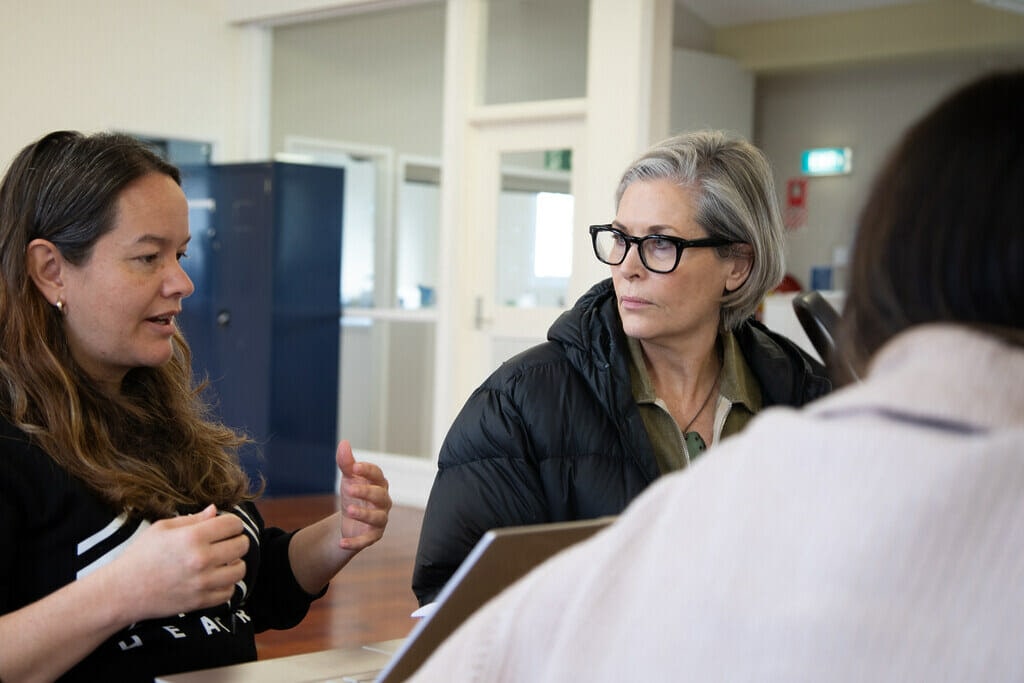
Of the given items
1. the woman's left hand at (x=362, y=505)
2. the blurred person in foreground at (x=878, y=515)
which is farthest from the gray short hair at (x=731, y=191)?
the blurred person in foreground at (x=878, y=515)

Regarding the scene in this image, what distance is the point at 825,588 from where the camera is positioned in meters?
0.69

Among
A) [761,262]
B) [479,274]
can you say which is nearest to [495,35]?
[479,274]

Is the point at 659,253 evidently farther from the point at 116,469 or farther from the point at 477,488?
the point at 116,469

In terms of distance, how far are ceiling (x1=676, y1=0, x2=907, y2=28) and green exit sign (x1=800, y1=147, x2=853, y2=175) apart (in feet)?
3.76

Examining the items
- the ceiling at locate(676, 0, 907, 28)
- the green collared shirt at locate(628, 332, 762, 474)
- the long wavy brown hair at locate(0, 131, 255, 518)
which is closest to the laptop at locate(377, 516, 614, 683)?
the long wavy brown hair at locate(0, 131, 255, 518)

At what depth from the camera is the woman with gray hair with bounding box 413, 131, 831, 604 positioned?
192 centimetres

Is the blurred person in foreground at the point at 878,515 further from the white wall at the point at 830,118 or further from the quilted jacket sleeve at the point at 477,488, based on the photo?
the white wall at the point at 830,118

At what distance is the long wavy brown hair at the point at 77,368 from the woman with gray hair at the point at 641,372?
Result: 41 centimetres

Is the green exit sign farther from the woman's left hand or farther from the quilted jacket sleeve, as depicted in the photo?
the woman's left hand

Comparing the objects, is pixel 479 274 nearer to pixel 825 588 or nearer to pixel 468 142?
pixel 468 142

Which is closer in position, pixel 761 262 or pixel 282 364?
pixel 761 262

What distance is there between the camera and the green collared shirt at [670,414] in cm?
205

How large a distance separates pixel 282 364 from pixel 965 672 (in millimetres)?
7088

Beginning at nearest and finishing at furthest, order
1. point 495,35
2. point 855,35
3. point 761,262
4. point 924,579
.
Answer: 1. point 924,579
2. point 761,262
3. point 495,35
4. point 855,35
